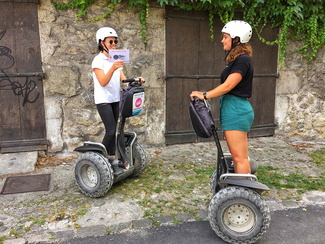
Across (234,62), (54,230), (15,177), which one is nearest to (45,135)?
(15,177)

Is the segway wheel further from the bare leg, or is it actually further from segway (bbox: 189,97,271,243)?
the bare leg

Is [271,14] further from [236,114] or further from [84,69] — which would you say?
[236,114]

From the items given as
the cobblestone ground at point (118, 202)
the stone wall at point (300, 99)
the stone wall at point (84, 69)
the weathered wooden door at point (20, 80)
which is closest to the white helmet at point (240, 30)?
the cobblestone ground at point (118, 202)

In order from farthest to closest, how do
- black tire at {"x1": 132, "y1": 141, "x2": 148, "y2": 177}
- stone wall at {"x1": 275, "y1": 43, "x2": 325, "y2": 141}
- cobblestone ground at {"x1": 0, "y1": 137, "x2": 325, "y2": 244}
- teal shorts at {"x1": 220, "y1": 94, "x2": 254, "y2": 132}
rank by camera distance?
stone wall at {"x1": 275, "y1": 43, "x2": 325, "y2": 141}
black tire at {"x1": 132, "y1": 141, "x2": 148, "y2": 177}
cobblestone ground at {"x1": 0, "y1": 137, "x2": 325, "y2": 244}
teal shorts at {"x1": 220, "y1": 94, "x2": 254, "y2": 132}

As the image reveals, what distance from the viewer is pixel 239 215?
268 cm

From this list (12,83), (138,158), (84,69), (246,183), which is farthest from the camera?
(84,69)

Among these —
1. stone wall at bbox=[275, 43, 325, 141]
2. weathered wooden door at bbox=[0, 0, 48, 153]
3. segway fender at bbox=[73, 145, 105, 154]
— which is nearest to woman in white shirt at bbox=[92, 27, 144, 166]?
segway fender at bbox=[73, 145, 105, 154]

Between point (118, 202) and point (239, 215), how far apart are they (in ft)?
4.24

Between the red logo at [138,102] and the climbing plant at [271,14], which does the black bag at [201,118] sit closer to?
the red logo at [138,102]

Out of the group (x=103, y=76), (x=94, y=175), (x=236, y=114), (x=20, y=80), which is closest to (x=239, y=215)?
(x=236, y=114)

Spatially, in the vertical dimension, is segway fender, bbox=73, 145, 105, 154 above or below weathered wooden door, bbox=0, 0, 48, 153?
below

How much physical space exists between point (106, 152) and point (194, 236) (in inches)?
51.3

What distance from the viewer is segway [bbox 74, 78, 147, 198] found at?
3.35m

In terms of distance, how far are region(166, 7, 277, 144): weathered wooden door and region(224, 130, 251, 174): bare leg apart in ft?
8.24
